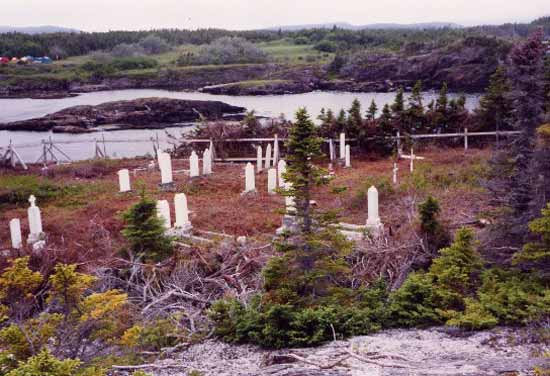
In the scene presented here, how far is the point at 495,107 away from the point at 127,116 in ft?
131

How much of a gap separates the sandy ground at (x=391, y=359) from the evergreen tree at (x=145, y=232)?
4102 mm

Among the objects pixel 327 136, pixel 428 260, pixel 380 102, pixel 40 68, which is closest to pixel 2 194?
pixel 327 136

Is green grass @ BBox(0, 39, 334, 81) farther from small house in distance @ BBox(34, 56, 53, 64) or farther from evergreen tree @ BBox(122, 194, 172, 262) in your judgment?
evergreen tree @ BBox(122, 194, 172, 262)

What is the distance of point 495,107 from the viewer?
23.6 m

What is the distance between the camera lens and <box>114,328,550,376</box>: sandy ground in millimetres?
6770

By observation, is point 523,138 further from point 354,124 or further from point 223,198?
point 354,124

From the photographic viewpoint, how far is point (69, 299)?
7.33m

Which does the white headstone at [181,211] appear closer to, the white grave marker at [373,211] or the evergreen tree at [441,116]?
the white grave marker at [373,211]

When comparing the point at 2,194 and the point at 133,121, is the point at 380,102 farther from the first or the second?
the point at 2,194

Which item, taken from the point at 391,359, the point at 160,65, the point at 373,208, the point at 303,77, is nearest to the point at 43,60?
the point at 160,65

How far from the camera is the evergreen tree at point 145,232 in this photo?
12.0 metres

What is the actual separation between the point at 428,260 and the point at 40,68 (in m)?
99.1

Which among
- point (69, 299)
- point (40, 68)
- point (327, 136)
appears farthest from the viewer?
point (40, 68)

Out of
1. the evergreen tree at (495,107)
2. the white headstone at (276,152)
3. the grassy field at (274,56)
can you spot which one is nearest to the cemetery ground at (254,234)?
the white headstone at (276,152)
